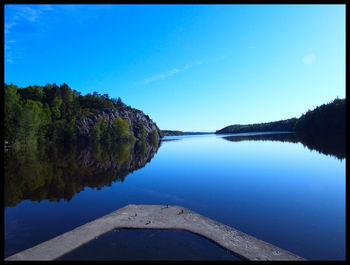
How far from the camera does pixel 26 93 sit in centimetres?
11694

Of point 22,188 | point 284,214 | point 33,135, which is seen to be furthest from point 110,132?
point 284,214

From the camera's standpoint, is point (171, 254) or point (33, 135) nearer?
point (171, 254)

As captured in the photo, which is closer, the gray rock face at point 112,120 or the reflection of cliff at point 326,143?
the reflection of cliff at point 326,143

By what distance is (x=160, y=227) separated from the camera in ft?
41.0

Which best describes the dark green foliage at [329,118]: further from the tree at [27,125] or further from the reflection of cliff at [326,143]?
the tree at [27,125]

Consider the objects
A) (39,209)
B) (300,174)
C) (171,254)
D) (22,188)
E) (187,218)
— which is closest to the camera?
(171,254)

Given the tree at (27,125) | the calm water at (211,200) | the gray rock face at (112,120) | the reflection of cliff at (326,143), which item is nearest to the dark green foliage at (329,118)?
the reflection of cliff at (326,143)

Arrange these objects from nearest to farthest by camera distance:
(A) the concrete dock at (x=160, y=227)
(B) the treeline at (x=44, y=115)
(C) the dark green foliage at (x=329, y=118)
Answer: (A) the concrete dock at (x=160, y=227), (B) the treeline at (x=44, y=115), (C) the dark green foliage at (x=329, y=118)

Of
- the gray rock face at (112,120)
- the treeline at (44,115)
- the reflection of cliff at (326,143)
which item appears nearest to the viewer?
the reflection of cliff at (326,143)

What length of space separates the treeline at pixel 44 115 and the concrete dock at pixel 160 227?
2495 inches

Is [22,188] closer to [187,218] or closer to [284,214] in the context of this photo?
[187,218]

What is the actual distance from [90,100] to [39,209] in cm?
16426

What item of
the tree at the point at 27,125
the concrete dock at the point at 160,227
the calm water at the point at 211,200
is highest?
the tree at the point at 27,125

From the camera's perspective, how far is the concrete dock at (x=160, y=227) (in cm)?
954
